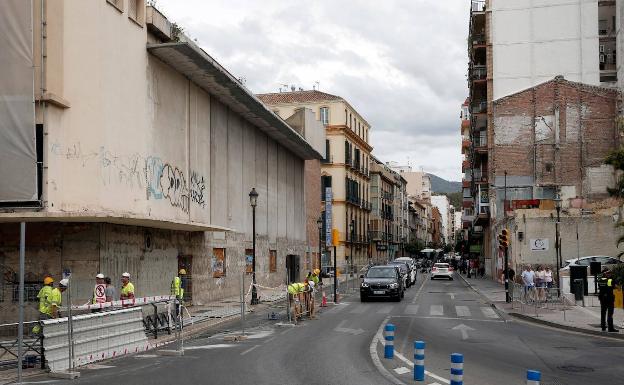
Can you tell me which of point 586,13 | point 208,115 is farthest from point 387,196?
point 208,115

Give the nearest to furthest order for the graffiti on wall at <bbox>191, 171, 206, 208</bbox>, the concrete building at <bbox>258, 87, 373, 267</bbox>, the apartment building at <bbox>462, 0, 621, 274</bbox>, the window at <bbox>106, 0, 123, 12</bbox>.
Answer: the window at <bbox>106, 0, 123, 12</bbox> < the graffiti on wall at <bbox>191, 171, 206, 208</bbox> < the apartment building at <bbox>462, 0, 621, 274</bbox> < the concrete building at <bbox>258, 87, 373, 267</bbox>

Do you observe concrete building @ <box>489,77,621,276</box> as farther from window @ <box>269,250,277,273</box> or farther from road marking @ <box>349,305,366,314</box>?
road marking @ <box>349,305,366,314</box>

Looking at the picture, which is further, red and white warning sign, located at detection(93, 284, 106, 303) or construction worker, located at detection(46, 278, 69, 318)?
red and white warning sign, located at detection(93, 284, 106, 303)

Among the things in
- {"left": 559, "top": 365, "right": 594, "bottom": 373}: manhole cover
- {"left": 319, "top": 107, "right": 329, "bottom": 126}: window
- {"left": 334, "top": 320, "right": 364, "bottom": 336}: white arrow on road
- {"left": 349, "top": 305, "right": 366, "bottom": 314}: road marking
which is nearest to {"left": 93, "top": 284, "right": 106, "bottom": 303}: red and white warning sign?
{"left": 334, "top": 320, "right": 364, "bottom": 336}: white arrow on road

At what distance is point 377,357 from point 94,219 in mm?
9418

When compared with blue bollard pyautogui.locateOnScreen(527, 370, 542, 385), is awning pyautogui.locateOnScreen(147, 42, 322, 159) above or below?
above

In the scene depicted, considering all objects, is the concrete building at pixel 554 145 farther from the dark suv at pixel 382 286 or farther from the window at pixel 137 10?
the window at pixel 137 10

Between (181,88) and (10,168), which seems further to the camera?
(181,88)

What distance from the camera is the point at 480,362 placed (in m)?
13.7

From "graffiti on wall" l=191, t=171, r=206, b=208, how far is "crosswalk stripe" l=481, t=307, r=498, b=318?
12561 millimetres

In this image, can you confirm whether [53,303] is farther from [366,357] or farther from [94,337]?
[366,357]

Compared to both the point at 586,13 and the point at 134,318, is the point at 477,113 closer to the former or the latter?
the point at 586,13

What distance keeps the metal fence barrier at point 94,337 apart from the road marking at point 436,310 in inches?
477

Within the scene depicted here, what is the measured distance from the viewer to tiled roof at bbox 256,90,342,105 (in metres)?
73.1
